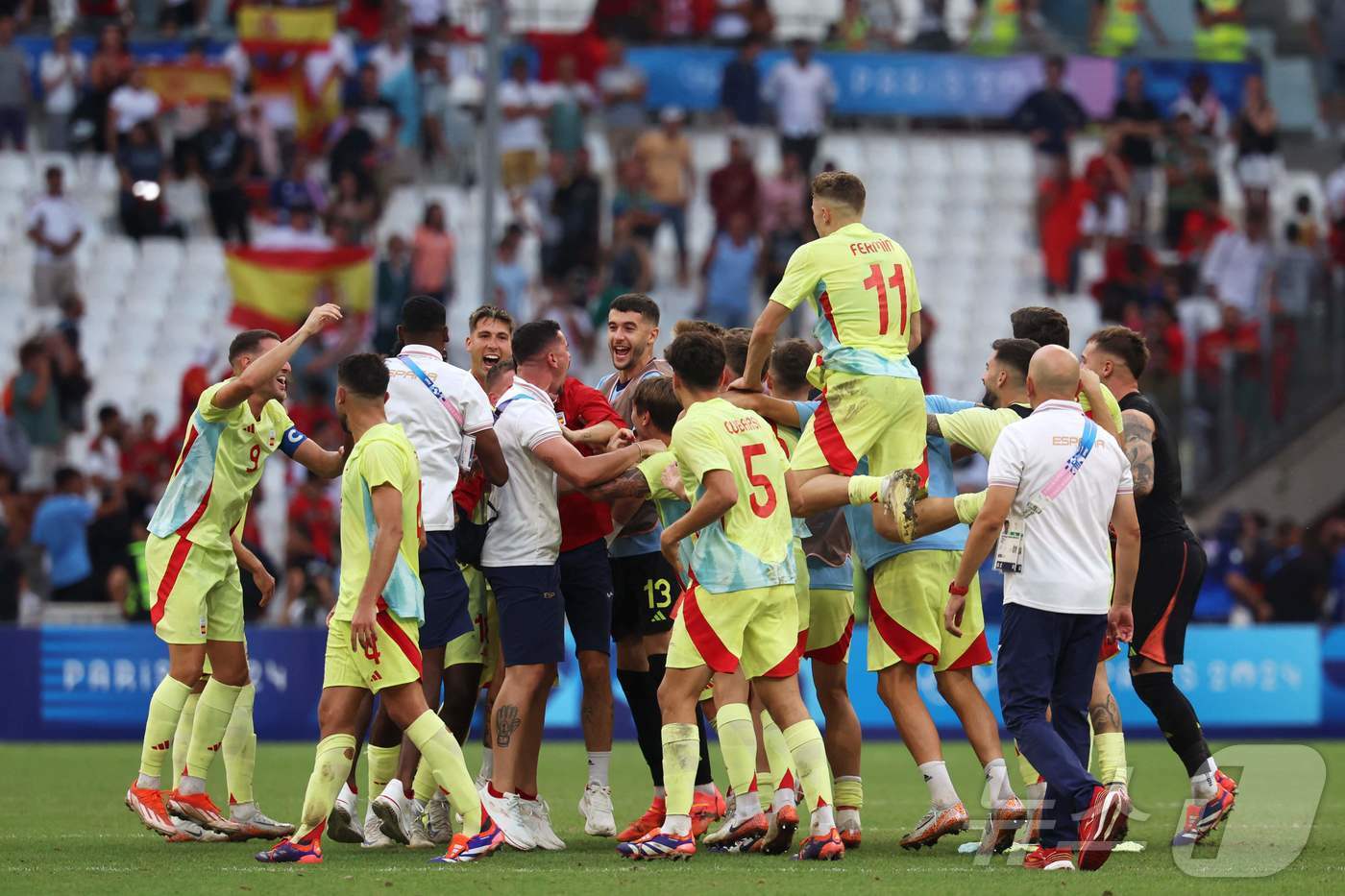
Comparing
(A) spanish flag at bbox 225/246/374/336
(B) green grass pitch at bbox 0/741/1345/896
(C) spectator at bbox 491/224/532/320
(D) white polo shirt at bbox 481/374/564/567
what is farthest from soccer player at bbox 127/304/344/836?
(C) spectator at bbox 491/224/532/320

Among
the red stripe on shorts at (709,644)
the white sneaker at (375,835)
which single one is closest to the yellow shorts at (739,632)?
the red stripe on shorts at (709,644)

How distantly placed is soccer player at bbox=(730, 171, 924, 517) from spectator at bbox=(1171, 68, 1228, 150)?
58.2 feet

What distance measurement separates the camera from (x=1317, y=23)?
98.8 ft

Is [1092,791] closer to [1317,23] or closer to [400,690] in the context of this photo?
[400,690]

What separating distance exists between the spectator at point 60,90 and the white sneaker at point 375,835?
57.5 ft

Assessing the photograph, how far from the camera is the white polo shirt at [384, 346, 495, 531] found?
10.5 meters

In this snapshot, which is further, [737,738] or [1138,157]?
[1138,157]

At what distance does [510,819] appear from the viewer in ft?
34.0

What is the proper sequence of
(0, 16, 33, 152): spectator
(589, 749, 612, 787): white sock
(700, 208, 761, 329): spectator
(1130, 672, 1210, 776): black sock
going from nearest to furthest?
(1130, 672, 1210, 776): black sock → (589, 749, 612, 787): white sock → (700, 208, 761, 329): spectator → (0, 16, 33, 152): spectator

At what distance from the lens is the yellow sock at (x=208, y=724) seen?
10680mm

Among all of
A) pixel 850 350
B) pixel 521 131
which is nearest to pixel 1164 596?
pixel 850 350

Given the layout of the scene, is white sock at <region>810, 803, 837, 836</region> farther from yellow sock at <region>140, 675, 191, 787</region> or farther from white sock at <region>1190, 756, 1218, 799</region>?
yellow sock at <region>140, 675, 191, 787</region>

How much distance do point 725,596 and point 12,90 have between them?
61.4ft

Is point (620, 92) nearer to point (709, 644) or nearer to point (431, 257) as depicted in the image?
point (431, 257)
